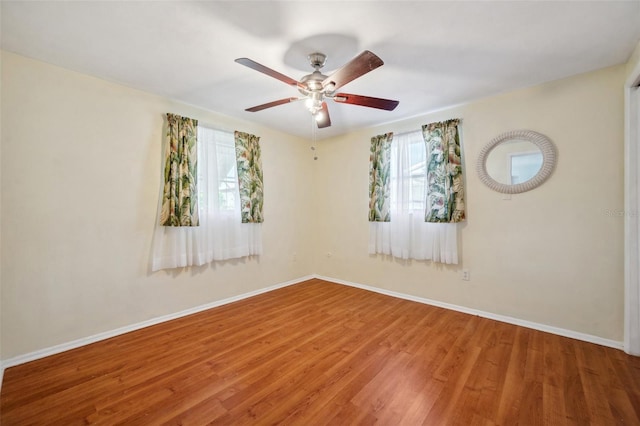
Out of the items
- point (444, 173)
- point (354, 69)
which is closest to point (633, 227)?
point (444, 173)

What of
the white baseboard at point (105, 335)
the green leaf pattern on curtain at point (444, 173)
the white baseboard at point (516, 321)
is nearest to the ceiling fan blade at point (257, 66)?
the green leaf pattern on curtain at point (444, 173)

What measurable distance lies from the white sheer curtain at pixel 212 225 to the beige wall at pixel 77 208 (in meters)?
0.17

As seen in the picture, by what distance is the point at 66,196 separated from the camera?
234 cm

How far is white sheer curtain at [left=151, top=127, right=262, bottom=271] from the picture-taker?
297 centimetres

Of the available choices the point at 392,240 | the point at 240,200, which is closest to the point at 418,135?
the point at 392,240

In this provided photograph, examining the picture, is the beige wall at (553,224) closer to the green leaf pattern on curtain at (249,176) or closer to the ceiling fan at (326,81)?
the ceiling fan at (326,81)

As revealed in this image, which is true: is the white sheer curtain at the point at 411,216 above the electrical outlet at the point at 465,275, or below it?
above

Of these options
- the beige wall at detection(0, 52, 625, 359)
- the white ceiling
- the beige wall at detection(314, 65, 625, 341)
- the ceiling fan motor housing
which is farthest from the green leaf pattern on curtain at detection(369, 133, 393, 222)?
the ceiling fan motor housing

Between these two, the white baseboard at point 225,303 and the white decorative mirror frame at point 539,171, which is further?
the white decorative mirror frame at point 539,171

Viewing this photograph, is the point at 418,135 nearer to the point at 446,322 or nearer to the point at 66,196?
the point at 446,322

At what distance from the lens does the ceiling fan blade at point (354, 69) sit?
1.61 meters

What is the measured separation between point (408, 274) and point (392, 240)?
20.8 inches

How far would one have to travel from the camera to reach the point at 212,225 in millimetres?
3334

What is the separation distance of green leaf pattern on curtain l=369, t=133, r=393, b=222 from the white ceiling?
1.08 m
